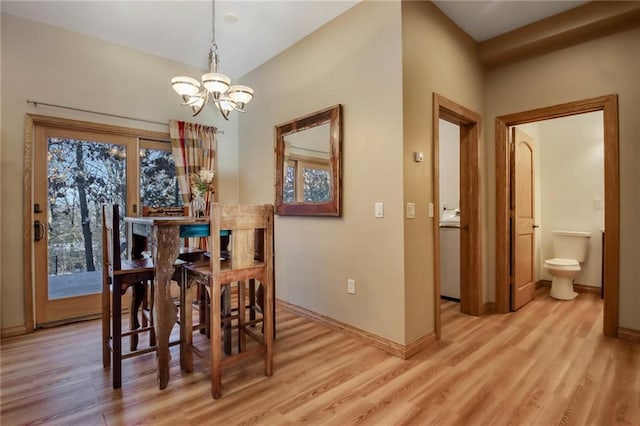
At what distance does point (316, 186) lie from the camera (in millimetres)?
3229

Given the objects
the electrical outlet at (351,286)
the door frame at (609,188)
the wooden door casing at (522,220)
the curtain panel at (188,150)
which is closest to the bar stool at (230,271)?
the electrical outlet at (351,286)

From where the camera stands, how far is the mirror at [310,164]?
3.00 meters

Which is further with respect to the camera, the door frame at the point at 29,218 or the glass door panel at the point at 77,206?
the glass door panel at the point at 77,206

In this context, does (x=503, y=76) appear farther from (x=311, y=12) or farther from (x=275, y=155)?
(x=275, y=155)

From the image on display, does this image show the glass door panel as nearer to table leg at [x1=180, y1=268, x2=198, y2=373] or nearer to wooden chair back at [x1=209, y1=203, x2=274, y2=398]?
table leg at [x1=180, y1=268, x2=198, y2=373]

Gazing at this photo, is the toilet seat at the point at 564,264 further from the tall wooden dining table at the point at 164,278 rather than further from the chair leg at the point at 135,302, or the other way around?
the chair leg at the point at 135,302

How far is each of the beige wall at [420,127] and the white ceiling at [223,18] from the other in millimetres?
306

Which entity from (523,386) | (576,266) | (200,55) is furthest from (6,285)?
(576,266)

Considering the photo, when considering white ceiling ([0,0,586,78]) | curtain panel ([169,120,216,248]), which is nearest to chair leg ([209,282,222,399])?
curtain panel ([169,120,216,248])

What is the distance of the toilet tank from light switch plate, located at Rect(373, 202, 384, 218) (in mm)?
3310

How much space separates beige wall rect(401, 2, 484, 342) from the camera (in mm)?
2496

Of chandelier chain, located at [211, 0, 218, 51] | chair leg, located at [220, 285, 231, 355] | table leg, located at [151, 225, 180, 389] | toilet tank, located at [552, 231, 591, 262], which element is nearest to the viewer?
table leg, located at [151, 225, 180, 389]

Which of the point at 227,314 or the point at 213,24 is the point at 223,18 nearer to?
the point at 213,24

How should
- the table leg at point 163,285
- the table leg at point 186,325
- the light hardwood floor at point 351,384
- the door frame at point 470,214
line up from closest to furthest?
the light hardwood floor at point 351,384 < the table leg at point 163,285 < the table leg at point 186,325 < the door frame at point 470,214
